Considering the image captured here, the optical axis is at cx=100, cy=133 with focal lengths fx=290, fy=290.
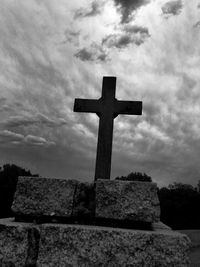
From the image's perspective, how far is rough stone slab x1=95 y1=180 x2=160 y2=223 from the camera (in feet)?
8.52

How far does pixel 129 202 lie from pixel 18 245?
1033 mm

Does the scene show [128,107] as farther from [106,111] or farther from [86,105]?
[86,105]

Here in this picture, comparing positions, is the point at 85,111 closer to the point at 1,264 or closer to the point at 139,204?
the point at 139,204

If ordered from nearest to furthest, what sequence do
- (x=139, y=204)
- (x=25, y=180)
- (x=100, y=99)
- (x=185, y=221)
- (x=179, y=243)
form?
1. (x=179, y=243)
2. (x=139, y=204)
3. (x=25, y=180)
4. (x=100, y=99)
5. (x=185, y=221)

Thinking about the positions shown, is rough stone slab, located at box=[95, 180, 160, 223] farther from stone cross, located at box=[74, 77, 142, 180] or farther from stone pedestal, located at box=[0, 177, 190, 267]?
Result: stone cross, located at box=[74, 77, 142, 180]

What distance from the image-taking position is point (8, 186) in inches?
595

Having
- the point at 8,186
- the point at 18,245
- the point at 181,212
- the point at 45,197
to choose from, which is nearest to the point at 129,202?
the point at 45,197

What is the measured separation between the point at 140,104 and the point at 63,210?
2.45 meters

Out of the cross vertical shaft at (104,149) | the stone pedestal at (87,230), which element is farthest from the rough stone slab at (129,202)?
the cross vertical shaft at (104,149)

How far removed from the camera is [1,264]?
8.09ft

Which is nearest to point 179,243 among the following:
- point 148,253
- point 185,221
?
point 148,253

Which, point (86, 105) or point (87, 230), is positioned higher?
point (86, 105)

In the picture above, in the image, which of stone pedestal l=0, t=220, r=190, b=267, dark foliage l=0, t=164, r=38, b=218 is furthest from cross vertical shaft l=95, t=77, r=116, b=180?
dark foliage l=0, t=164, r=38, b=218

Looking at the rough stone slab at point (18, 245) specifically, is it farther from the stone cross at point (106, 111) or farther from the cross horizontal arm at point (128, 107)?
the cross horizontal arm at point (128, 107)
